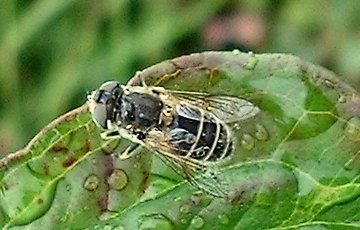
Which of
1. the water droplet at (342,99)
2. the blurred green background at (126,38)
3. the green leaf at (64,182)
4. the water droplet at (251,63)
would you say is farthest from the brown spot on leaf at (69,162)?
the blurred green background at (126,38)

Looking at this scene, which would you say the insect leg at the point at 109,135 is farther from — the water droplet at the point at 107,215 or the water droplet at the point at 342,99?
the water droplet at the point at 342,99

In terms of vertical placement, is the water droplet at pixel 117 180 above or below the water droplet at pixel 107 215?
above

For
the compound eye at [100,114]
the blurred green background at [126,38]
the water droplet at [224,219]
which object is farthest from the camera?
the blurred green background at [126,38]

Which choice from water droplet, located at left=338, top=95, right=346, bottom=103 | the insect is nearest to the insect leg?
the insect

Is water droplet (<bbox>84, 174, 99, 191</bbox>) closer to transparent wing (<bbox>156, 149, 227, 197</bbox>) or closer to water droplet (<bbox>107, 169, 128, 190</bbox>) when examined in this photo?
water droplet (<bbox>107, 169, 128, 190</bbox>)

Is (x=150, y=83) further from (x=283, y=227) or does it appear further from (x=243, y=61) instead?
(x=283, y=227)

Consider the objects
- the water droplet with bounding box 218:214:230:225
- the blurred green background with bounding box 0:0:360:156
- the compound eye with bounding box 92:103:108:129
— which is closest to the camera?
the water droplet with bounding box 218:214:230:225

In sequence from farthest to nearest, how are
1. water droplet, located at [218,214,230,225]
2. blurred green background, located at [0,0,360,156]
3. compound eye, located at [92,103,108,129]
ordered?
blurred green background, located at [0,0,360,156]
compound eye, located at [92,103,108,129]
water droplet, located at [218,214,230,225]
